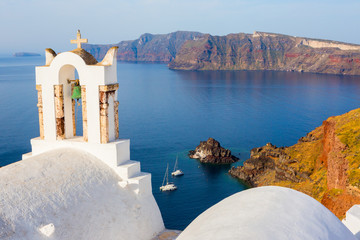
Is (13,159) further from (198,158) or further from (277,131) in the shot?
(277,131)

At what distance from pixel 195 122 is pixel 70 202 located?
7745cm

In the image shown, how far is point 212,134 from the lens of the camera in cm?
7450

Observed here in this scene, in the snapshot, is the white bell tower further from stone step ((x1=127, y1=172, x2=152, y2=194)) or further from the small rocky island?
the small rocky island

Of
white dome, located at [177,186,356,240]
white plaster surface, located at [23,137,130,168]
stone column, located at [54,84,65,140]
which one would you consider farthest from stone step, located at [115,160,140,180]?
white dome, located at [177,186,356,240]

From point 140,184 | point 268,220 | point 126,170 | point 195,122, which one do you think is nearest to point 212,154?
point 195,122

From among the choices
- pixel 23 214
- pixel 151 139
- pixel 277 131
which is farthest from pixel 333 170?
pixel 277 131

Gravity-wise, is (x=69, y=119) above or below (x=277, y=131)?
above

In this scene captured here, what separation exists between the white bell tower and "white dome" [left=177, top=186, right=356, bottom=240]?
3368mm

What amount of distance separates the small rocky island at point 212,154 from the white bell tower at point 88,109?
48625mm

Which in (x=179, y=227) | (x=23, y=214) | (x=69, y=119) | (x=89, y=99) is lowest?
(x=179, y=227)

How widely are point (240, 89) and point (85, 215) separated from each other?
437 ft

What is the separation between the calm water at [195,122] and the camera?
161 feet

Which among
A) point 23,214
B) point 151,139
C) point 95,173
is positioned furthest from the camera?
point 151,139

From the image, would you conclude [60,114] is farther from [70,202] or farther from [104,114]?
[70,202]
